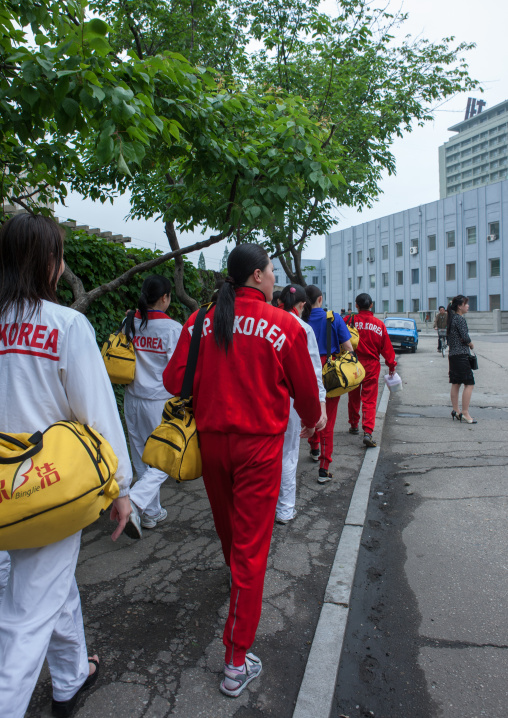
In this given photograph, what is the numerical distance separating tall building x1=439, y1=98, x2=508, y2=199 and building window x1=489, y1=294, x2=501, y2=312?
73323mm

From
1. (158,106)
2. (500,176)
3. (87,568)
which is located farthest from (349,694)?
(500,176)

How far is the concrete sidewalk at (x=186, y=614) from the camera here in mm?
2348

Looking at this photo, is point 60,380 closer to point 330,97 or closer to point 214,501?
point 214,501

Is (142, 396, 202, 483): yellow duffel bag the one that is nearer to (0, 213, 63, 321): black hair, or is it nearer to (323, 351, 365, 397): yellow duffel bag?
(0, 213, 63, 321): black hair

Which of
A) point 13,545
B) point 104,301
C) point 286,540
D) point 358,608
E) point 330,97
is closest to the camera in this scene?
point 13,545

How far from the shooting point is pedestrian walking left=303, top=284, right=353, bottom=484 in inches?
216

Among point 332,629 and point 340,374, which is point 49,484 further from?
point 340,374

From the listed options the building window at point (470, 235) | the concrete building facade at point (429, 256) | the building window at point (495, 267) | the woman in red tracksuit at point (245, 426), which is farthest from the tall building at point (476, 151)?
the woman in red tracksuit at point (245, 426)

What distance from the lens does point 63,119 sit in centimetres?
302

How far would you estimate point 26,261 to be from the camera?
1.90 metres

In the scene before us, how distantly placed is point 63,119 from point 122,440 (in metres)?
2.10

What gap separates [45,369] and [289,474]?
289 centimetres

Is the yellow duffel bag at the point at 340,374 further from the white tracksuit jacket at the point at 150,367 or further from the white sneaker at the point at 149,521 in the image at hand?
the white sneaker at the point at 149,521

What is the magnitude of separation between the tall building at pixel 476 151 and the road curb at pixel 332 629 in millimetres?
119111
